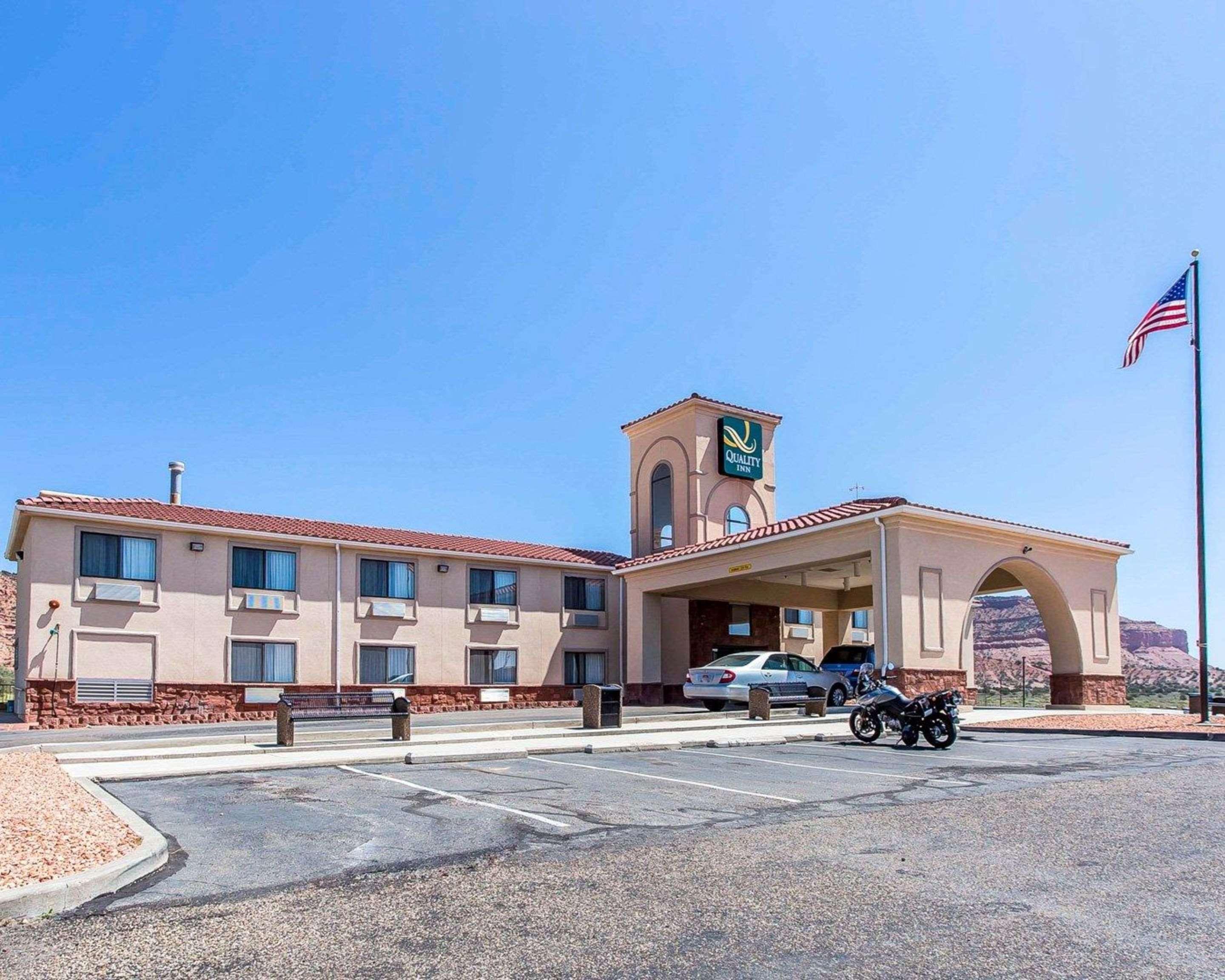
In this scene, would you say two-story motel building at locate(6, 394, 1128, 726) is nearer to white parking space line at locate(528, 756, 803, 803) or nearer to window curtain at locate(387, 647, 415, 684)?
window curtain at locate(387, 647, 415, 684)

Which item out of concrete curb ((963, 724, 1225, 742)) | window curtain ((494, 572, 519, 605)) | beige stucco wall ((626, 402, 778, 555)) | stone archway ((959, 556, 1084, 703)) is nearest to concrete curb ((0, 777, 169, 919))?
concrete curb ((963, 724, 1225, 742))

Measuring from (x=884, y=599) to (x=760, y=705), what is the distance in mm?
3710

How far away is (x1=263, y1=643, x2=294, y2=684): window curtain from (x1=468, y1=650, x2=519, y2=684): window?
17.7ft

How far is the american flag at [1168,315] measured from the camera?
2114 centimetres

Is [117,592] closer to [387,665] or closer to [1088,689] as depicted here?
[387,665]

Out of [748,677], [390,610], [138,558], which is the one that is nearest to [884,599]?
[748,677]

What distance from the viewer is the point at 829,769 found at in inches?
488

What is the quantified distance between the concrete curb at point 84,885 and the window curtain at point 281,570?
69.3 feet

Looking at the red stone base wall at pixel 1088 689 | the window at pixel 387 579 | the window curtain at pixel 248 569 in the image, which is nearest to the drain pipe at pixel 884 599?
the red stone base wall at pixel 1088 689

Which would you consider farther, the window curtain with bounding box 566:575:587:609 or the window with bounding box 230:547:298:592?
the window curtain with bounding box 566:575:587:609

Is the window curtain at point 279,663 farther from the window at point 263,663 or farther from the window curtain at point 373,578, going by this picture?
the window curtain at point 373,578

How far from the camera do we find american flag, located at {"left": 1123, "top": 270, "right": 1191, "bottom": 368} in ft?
69.4

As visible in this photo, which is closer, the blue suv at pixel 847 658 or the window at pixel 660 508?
the blue suv at pixel 847 658

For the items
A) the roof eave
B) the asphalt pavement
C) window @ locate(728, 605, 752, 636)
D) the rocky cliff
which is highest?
the roof eave
